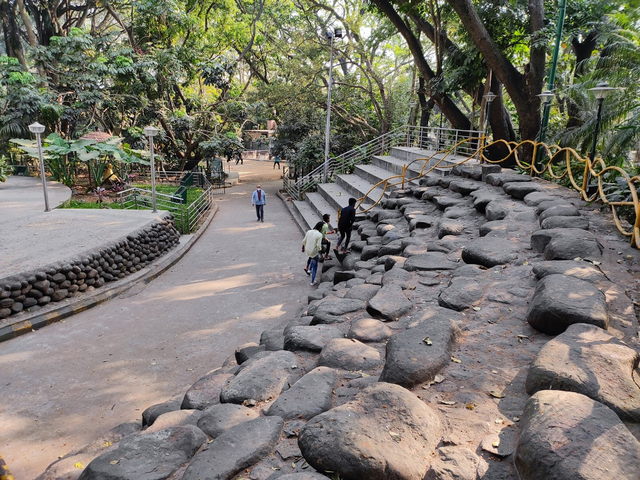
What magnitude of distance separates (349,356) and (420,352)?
2.31 feet

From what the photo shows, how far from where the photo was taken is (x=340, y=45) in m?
24.2

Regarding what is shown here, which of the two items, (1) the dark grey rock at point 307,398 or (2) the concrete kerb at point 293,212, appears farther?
(2) the concrete kerb at point 293,212

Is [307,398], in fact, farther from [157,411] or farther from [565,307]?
[565,307]

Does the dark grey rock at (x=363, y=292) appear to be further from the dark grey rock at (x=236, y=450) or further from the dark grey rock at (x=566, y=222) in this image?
the dark grey rock at (x=236, y=450)

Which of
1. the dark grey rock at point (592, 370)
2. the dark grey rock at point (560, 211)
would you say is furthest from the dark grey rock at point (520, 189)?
the dark grey rock at point (592, 370)

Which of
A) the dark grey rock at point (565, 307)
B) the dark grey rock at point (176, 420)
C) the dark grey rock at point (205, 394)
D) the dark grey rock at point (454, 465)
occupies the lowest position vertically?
the dark grey rock at point (205, 394)

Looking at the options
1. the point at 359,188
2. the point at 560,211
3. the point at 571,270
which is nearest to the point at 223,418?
the point at 571,270

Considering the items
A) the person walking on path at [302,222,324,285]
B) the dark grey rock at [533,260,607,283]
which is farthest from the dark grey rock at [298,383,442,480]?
the person walking on path at [302,222,324,285]

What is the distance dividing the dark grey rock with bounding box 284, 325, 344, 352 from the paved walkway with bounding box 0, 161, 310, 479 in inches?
80.4

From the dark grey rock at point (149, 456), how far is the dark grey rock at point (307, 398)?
23.6 inches

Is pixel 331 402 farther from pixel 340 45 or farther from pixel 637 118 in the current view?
pixel 340 45

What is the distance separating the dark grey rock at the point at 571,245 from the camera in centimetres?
516

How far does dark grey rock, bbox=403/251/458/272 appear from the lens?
621cm

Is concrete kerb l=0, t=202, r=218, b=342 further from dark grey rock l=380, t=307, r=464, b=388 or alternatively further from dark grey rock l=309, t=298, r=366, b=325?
dark grey rock l=380, t=307, r=464, b=388
